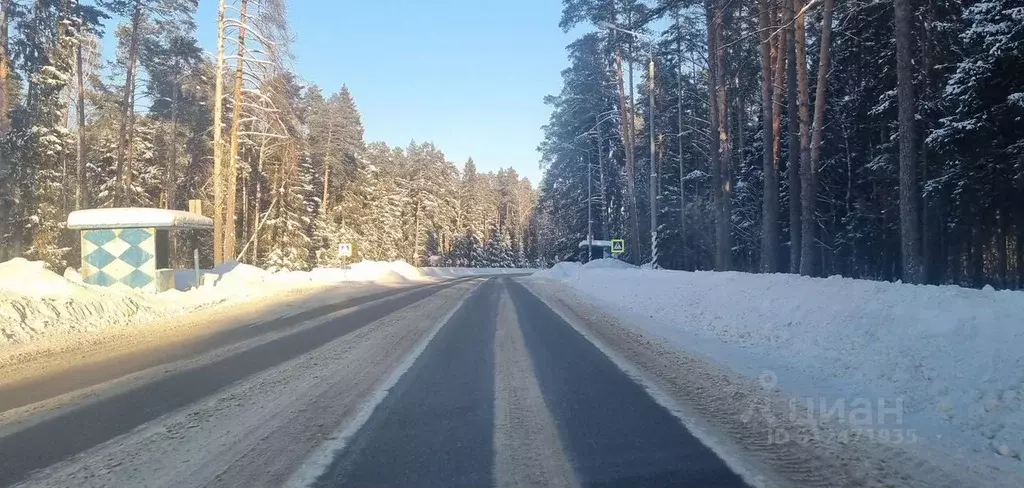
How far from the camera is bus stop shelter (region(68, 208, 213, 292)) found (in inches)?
758

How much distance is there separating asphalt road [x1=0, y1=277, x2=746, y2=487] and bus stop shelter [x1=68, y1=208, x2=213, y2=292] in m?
10.3

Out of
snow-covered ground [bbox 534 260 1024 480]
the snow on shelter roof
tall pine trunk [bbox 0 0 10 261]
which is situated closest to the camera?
snow-covered ground [bbox 534 260 1024 480]

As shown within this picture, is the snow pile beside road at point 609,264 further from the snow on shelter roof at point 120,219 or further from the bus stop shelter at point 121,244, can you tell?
the bus stop shelter at point 121,244

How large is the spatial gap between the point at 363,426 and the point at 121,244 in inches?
648

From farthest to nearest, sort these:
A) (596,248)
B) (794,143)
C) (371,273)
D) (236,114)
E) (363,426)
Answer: (596,248), (371,273), (236,114), (794,143), (363,426)

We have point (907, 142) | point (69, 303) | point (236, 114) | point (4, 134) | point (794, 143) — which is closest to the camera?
point (69, 303)

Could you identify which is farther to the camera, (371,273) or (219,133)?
(371,273)

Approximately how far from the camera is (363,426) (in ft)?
20.5

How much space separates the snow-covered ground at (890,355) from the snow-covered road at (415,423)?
541mm

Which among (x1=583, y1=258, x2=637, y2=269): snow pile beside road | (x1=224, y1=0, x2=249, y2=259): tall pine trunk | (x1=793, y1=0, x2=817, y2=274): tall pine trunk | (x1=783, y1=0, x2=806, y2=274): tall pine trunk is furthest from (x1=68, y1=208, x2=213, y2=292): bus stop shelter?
(x1=583, y1=258, x2=637, y2=269): snow pile beside road

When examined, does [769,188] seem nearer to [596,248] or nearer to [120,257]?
[120,257]

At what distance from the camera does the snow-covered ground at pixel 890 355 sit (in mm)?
5883

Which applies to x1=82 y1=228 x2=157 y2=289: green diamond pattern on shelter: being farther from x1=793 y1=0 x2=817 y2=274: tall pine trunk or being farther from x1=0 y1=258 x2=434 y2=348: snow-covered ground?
x1=793 y1=0 x2=817 y2=274: tall pine trunk

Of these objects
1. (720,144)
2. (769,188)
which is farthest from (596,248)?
(769,188)
